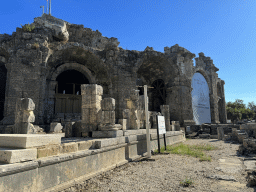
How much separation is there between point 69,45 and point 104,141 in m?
8.41

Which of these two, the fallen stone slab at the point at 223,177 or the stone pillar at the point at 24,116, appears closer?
the fallen stone slab at the point at 223,177

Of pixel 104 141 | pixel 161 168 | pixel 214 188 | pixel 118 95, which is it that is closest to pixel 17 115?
pixel 104 141

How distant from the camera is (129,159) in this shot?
5.27m

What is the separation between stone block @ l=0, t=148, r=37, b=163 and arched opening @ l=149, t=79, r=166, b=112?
14369 millimetres

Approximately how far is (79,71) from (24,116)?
732 cm

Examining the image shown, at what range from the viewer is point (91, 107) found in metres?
5.85

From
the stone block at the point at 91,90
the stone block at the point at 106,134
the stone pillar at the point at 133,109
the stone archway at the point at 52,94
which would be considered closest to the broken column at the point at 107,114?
the stone block at the point at 106,134

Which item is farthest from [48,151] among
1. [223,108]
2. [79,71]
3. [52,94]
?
[223,108]

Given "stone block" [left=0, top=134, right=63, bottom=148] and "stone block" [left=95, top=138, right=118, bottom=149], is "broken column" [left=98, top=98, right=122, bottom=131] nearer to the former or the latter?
"stone block" [left=95, top=138, right=118, bottom=149]

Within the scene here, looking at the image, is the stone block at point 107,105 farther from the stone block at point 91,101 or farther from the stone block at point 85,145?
the stone block at point 85,145

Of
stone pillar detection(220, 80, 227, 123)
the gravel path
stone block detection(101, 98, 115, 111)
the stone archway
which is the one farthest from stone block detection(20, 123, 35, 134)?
stone pillar detection(220, 80, 227, 123)

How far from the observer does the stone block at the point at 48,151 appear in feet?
9.98

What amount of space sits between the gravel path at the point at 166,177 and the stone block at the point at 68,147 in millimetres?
682

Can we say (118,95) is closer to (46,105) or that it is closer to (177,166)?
(46,105)
